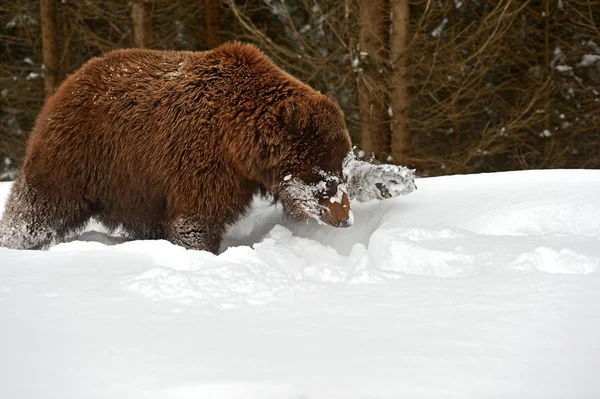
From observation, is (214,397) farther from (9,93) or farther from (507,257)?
(9,93)

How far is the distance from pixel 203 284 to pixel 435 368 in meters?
1.29

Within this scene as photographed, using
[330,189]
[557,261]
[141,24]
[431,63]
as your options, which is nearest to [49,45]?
[141,24]

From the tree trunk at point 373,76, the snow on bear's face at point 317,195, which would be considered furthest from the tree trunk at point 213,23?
the snow on bear's face at point 317,195

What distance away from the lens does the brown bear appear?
15.1ft

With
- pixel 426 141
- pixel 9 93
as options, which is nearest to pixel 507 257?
pixel 426 141

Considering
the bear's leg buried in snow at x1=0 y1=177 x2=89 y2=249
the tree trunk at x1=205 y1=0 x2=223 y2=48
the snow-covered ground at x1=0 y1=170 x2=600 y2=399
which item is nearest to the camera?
the snow-covered ground at x1=0 y1=170 x2=600 y2=399

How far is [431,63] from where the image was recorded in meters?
10.3

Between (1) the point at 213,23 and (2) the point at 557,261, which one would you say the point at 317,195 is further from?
(1) the point at 213,23

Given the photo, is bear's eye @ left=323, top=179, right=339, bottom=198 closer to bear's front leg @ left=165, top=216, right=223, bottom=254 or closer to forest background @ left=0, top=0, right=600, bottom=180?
bear's front leg @ left=165, top=216, right=223, bottom=254

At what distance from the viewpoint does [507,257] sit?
346 centimetres

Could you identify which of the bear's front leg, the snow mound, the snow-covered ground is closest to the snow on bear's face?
the snow-covered ground

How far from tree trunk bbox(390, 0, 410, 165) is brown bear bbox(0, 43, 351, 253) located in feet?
14.6

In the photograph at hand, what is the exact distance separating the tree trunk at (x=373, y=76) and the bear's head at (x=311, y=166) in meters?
4.19

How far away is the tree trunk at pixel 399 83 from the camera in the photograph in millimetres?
9000
